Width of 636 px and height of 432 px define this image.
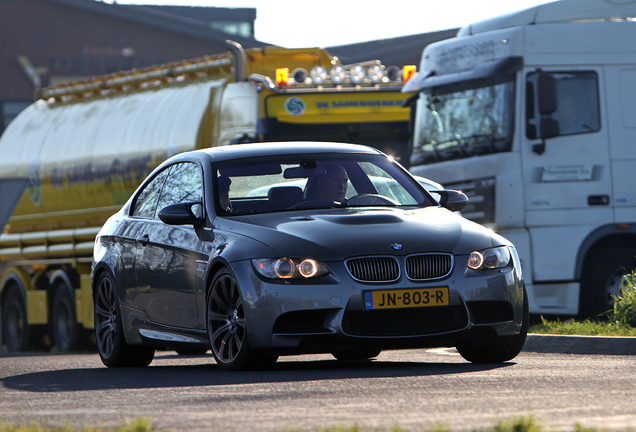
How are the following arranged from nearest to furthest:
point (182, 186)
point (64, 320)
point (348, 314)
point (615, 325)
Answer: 1. point (348, 314)
2. point (182, 186)
3. point (615, 325)
4. point (64, 320)

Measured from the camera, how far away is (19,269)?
20.2m

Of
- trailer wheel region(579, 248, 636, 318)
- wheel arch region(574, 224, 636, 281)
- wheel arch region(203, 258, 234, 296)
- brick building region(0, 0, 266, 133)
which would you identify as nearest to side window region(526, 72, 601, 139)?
wheel arch region(574, 224, 636, 281)

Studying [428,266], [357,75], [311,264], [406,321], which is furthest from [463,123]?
[311,264]

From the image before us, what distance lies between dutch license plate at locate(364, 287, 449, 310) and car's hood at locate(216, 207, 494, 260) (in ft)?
0.80

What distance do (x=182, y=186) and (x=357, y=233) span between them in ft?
6.45

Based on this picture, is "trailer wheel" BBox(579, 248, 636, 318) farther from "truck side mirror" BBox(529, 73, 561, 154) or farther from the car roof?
the car roof

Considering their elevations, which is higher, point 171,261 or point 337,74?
point 337,74

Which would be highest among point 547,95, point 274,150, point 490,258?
point 547,95

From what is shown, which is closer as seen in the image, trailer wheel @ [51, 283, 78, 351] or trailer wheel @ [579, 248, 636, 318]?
trailer wheel @ [579, 248, 636, 318]

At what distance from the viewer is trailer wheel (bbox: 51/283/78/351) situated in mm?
18297

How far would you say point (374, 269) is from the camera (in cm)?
784

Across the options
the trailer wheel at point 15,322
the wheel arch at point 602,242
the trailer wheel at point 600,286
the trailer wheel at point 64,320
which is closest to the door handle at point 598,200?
the wheel arch at point 602,242

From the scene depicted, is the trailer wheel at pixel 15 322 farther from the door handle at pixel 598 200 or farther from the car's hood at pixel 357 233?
the car's hood at pixel 357 233

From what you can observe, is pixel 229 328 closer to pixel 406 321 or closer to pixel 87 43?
pixel 406 321
